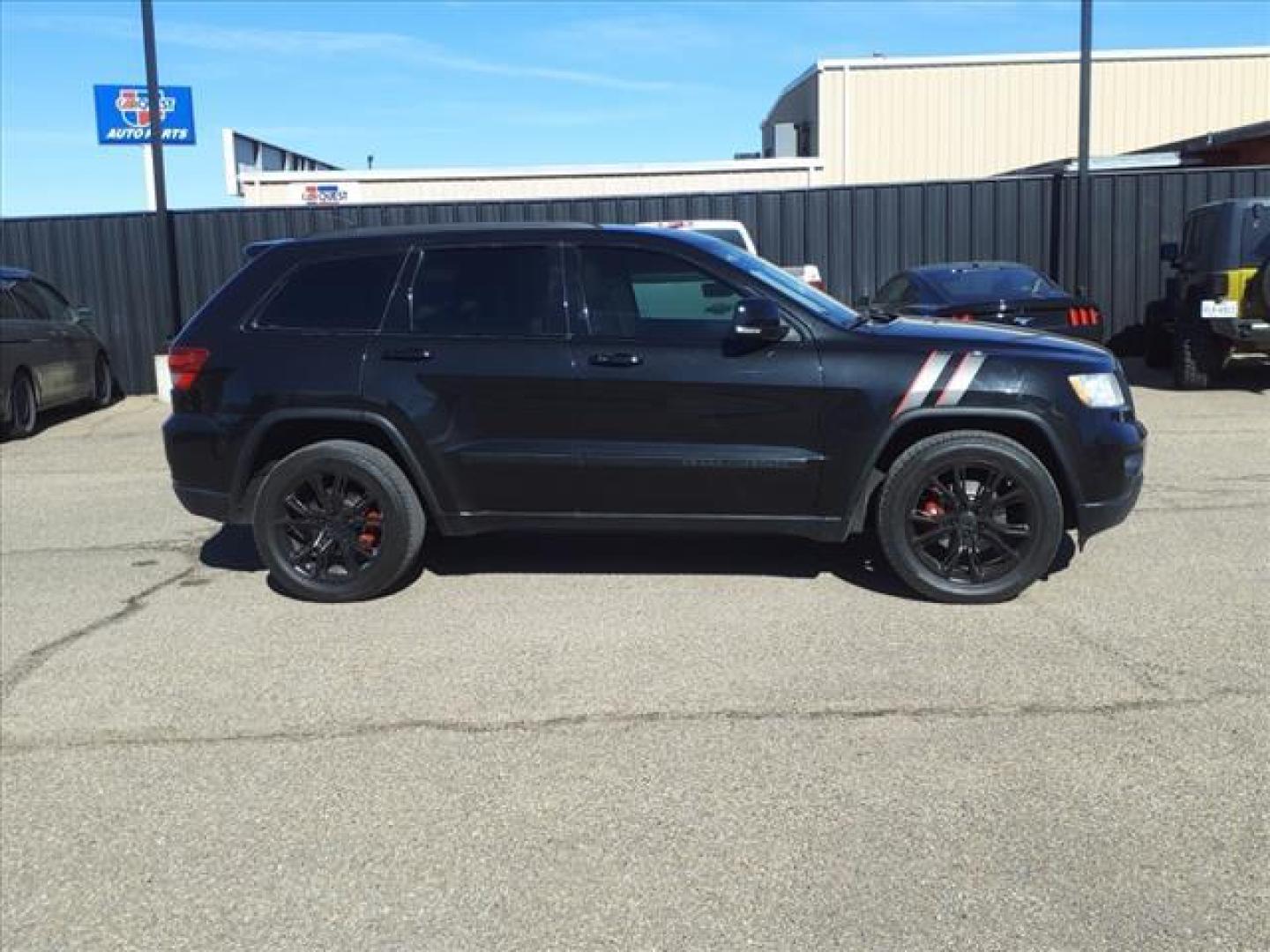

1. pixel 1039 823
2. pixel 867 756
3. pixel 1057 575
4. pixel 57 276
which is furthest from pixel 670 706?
pixel 57 276

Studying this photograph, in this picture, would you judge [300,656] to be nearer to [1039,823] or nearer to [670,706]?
[670,706]

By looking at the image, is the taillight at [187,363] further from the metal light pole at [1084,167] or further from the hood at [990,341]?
the metal light pole at [1084,167]

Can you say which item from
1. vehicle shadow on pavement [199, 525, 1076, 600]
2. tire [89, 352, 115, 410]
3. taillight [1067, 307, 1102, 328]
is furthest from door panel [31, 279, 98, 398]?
taillight [1067, 307, 1102, 328]

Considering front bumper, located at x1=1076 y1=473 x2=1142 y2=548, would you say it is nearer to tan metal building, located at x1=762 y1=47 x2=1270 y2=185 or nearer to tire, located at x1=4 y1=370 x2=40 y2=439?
tire, located at x1=4 y1=370 x2=40 y2=439

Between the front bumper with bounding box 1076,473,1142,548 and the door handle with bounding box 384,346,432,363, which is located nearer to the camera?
the front bumper with bounding box 1076,473,1142,548

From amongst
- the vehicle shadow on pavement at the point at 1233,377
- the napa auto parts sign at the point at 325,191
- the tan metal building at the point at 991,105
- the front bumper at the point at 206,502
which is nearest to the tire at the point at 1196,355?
the vehicle shadow on pavement at the point at 1233,377

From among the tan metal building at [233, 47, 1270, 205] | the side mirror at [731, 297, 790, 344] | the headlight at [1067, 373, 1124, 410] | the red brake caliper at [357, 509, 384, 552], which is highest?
the tan metal building at [233, 47, 1270, 205]

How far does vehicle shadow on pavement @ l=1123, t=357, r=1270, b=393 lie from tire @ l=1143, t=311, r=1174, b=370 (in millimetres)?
120

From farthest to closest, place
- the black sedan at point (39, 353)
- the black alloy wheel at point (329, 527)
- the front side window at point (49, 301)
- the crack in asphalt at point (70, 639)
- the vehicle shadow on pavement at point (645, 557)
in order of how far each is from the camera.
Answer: the front side window at point (49, 301)
the black sedan at point (39, 353)
the vehicle shadow on pavement at point (645, 557)
the black alloy wheel at point (329, 527)
the crack in asphalt at point (70, 639)

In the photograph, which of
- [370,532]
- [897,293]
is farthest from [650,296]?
[897,293]

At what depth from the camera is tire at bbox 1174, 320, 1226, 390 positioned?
12.3 meters

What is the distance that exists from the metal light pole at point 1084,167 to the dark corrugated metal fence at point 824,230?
154 millimetres

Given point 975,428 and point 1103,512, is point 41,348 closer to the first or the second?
point 975,428

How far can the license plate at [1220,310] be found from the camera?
458 inches
